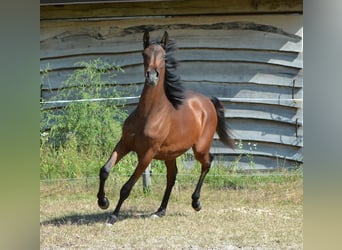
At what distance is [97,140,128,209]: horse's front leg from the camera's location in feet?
16.2

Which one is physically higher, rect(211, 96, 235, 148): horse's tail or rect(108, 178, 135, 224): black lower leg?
rect(211, 96, 235, 148): horse's tail

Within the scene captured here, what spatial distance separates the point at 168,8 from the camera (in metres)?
4.93

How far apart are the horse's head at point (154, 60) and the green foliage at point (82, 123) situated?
9.4 inches

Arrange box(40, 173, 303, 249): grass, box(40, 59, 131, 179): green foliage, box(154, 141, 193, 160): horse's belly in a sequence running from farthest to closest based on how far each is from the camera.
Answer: box(40, 59, 131, 179): green foliage < box(154, 141, 193, 160): horse's belly < box(40, 173, 303, 249): grass

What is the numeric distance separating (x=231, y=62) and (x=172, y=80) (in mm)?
474

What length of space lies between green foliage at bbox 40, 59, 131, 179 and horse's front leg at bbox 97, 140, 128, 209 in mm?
63

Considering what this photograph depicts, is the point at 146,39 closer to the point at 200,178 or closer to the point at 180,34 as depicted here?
the point at 180,34

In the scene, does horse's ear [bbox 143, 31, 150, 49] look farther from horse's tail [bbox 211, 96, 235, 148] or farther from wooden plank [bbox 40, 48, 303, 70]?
horse's tail [bbox 211, 96, 235, 148]

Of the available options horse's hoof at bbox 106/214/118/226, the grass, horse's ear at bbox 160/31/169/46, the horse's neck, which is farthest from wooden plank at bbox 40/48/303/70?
horse's hoof at bbox 106/214/118/226

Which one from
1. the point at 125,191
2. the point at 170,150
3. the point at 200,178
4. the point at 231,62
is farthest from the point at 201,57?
the point at 125,191

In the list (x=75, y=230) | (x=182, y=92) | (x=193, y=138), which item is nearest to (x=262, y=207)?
(x=193, y=138)

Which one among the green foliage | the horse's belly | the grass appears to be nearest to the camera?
the grass
